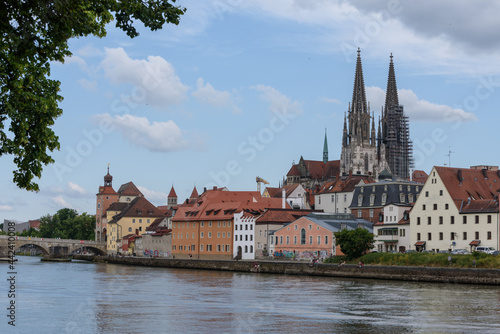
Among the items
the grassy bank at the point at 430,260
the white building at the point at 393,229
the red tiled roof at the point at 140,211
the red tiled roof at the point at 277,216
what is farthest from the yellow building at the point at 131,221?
the grassy bank at the point at 430,260

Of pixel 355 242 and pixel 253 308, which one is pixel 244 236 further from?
pixel 253 308

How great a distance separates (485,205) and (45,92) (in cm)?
6579

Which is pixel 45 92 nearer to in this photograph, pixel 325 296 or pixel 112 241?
pixel 325 296

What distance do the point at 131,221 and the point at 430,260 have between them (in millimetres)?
91207

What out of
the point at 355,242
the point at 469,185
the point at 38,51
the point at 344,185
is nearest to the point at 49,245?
the point at 344,185

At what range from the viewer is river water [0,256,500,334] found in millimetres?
33125

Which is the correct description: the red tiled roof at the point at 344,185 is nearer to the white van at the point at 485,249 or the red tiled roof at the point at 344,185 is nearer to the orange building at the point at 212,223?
the orange building at the point at 212,223

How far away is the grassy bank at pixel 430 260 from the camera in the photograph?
208 ft

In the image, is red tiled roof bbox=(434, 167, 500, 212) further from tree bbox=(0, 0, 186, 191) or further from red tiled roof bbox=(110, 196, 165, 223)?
red tiled roof bbox=(110, 196, 165, 223)

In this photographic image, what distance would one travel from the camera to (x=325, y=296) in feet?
162

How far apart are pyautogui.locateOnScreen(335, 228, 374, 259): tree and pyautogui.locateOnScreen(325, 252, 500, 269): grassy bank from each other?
1087 mm

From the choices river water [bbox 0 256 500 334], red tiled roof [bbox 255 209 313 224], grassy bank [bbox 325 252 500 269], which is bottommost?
river water [bbox 0 256 500 334]

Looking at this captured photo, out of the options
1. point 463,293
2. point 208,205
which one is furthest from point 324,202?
point 463,293

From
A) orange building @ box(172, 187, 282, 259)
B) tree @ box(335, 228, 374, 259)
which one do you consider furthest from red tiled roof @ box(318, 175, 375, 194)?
tree @ box(335, 228, 374, 259)
